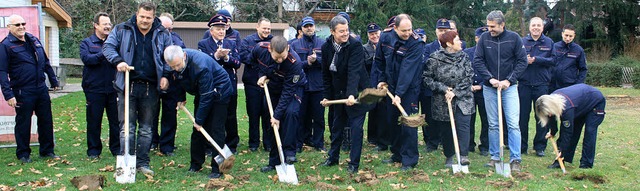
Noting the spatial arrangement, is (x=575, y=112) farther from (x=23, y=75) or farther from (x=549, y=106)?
(x=23, y=75)

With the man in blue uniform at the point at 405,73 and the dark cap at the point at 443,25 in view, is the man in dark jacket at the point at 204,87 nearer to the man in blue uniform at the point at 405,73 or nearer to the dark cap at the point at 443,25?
the man in blue uniform at the point at 405,73

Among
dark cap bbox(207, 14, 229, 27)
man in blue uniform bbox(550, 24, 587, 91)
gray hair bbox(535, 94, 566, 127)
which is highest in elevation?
dark cap bbox(207, 14, 229, 27)

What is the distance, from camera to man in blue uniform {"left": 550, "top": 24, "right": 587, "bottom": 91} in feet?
32.9

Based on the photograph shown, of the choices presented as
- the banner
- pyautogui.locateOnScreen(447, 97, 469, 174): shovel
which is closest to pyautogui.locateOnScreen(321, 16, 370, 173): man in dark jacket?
pyautogui.locateOnScreen(447, 97, 469, 174): shovel

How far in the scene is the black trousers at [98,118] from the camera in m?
8.36

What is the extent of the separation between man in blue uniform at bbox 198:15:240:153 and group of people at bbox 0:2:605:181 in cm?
2

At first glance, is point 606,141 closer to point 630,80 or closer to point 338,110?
point 338,110

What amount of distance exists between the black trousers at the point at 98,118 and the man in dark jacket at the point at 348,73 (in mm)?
2961

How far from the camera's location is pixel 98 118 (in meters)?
8.44

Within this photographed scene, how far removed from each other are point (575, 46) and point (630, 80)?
1903cm

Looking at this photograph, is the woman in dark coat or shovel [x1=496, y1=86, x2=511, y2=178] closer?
shovel [x1=496, y1=86, x2=511, y2=178]

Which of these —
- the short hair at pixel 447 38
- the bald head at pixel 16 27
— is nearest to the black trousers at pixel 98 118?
the bald head at pixel 16 27

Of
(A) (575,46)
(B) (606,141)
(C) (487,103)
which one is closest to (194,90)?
(C) (487,103)

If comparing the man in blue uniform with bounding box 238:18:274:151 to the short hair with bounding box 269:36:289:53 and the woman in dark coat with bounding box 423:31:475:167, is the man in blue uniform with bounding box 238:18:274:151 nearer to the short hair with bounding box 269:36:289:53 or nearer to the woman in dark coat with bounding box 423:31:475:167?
the short hair with bounding box 269:36:289:53
